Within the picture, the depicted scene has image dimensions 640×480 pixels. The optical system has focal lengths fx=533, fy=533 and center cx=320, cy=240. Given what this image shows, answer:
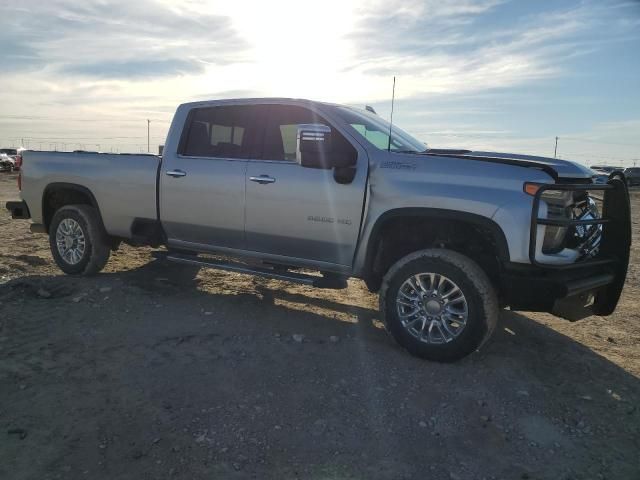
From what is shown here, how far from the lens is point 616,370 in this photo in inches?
165

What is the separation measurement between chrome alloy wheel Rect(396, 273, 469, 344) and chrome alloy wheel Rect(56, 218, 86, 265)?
4.05 metres

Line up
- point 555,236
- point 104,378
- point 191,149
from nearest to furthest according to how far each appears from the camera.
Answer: point 104,378, point 555,236, point 191,149

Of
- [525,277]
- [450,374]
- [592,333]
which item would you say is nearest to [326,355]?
[450,374]

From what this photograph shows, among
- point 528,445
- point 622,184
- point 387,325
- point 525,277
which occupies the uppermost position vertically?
point 622,184

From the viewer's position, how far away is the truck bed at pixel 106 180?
18.8ft

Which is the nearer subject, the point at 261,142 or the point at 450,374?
the point at 450,374

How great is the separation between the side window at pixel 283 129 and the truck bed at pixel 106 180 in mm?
1356

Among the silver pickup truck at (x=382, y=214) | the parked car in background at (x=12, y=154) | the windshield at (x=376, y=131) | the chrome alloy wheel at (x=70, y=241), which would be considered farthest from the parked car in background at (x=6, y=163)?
the windshield at (x=376, y=131)

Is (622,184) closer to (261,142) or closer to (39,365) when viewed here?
(261,142)

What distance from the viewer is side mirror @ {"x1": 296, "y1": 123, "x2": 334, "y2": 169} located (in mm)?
4203

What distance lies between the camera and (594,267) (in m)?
4.27

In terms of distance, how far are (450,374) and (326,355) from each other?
96cm

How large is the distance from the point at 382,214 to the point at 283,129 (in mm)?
1435

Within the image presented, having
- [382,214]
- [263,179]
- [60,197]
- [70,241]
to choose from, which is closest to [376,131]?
[382,214]
